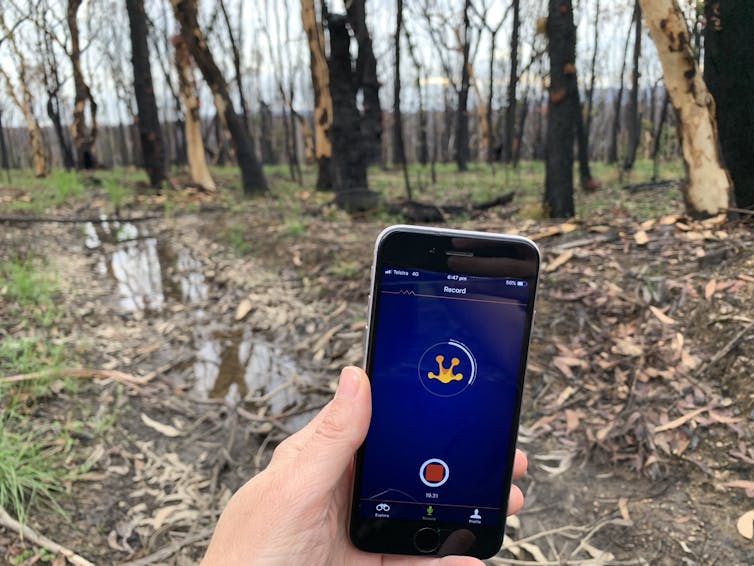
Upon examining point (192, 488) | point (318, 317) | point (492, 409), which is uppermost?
point (492, 409)

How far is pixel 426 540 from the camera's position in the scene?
161 cm

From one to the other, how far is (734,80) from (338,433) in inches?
217

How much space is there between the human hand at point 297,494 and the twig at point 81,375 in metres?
3.02

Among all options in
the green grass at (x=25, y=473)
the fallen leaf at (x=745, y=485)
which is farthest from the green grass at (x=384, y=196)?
the fallen leaf at (x=745, y=485)

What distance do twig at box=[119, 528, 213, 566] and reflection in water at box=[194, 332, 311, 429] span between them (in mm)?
1072

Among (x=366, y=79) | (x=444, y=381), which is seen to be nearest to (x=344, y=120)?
(x=366, y=79)

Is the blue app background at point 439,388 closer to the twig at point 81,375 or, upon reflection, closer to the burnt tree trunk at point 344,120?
the twig at point 81,375

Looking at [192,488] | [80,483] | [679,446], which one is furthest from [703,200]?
[80,483]

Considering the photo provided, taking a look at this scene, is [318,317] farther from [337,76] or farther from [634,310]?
[337,76]

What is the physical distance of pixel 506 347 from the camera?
166 centimetres

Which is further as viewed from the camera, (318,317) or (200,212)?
(200,212)

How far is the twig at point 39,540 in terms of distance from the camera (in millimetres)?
2451

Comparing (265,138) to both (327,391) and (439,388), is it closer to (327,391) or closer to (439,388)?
(327,391)

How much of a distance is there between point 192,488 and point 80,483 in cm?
60
